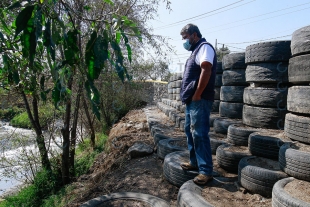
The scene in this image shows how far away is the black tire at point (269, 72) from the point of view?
348cm

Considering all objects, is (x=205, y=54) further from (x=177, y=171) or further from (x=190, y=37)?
(x=177, y=171)

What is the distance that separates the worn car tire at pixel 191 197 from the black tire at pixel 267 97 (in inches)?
71.2

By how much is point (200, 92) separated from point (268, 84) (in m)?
1.71

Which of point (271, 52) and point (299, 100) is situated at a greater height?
point (271, 52)

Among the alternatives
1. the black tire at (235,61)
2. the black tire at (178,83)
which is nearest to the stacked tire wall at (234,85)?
the black tire at (235,61)

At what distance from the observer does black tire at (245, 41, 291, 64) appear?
11.3 feet

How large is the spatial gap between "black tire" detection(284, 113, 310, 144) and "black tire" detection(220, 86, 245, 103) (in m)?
1.60

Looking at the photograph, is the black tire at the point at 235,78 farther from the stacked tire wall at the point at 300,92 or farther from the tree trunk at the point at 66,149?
the tree trunk at the point at 66,149

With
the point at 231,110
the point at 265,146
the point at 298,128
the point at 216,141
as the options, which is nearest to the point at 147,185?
the point at 216,141

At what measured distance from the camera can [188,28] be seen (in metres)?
2.64

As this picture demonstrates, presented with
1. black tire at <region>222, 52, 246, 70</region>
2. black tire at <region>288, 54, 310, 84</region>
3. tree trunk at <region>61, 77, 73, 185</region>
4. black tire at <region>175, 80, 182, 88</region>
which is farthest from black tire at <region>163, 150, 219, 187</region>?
black tire at <region>175, 80, 182, 88</region>

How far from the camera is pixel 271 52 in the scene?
350 centimetres

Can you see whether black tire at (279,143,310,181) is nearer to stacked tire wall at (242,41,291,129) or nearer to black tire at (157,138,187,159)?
stacked tire wall at (242,41,291,129)

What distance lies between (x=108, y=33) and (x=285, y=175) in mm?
2065
